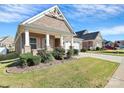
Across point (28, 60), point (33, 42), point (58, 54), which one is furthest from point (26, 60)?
point (33, 42)

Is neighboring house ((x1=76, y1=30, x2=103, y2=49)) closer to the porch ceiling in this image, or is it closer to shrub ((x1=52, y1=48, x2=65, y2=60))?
the porch ceiling

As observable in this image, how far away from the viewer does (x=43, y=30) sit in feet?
51.2

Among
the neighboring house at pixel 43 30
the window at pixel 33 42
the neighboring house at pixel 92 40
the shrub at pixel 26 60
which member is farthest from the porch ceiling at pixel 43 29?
the neighboring house at pixel 92 40

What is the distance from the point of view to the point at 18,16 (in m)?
14.8

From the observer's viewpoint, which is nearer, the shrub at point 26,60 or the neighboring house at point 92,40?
the shrub at point 26,60

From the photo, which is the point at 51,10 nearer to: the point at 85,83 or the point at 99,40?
the point at 85,83

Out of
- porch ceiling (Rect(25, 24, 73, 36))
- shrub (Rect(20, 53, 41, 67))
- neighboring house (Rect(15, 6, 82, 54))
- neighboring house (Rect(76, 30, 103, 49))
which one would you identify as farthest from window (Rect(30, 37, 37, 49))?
neighboring house (Rect(76, 30, 103, 49))

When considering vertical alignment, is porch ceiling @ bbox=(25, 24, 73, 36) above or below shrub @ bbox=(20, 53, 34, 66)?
above

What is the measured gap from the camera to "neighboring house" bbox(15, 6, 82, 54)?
14344 millimetres

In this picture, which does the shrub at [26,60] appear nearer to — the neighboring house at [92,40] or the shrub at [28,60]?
the shrub at [28,60]

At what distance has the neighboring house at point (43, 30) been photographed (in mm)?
14344

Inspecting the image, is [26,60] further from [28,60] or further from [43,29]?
[43,29]

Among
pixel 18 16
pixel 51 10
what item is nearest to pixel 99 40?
pixel 51 10

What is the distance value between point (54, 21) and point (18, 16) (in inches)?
184
